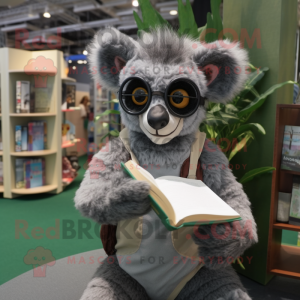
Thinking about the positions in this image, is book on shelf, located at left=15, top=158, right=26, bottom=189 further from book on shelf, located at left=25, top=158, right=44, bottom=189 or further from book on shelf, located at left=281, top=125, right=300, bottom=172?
book on shelf, located at left=281, top=125, right=300, bottom=172

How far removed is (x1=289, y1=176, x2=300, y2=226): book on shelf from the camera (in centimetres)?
166

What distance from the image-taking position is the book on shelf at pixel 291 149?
1.63 metres

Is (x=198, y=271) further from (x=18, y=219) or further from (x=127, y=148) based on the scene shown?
(x=18, y=219)

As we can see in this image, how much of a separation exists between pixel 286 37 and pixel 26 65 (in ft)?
10.4

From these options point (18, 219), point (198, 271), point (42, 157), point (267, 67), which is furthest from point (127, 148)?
point (42, 157)

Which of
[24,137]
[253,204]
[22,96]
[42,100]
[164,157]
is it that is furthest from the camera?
[42,100]

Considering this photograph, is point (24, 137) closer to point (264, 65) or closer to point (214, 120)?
point (214, 120)

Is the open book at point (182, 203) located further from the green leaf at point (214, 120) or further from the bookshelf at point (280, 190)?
the bookshelf at point (280, 190)

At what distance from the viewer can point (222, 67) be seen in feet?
4.13

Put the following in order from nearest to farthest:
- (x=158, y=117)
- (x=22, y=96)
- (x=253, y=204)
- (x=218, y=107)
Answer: (x=158, y=117) < (x=218, y=107) < (x=253, y=204) < (x=22, y=96)

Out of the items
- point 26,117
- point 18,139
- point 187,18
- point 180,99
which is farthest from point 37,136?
point 180,99

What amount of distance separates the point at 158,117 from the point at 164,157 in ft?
0.60

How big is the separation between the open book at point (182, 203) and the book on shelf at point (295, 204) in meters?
0.84

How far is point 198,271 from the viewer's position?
1.23 meters
